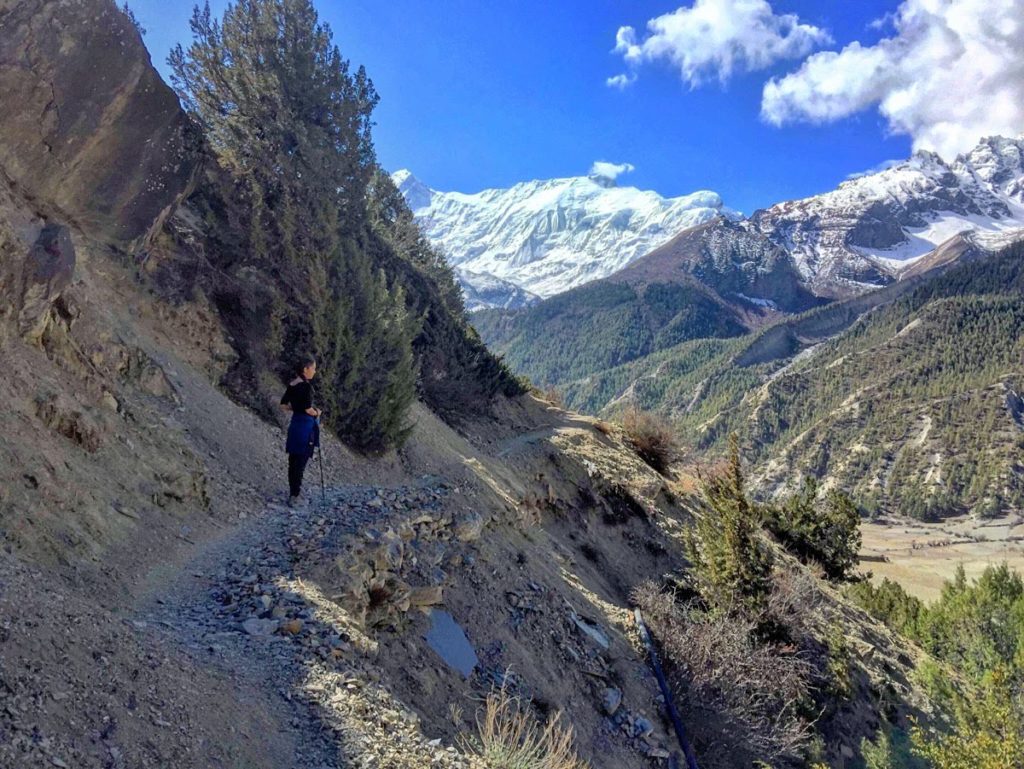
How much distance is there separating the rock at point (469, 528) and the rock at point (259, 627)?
3644 mm

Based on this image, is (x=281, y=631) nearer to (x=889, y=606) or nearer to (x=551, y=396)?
(x=551, y=396)

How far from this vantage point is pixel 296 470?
28.9ft

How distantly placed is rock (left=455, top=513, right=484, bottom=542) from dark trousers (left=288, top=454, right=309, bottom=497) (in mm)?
2305

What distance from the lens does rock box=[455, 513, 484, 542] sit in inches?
345

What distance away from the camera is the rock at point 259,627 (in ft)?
17.1

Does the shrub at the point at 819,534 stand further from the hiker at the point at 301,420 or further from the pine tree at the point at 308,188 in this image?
the hiker at the point at 301,420

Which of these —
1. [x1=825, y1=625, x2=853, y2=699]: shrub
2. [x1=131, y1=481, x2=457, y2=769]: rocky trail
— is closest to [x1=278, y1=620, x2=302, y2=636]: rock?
[x1=131, y1=481, x2=457, y2=769]: rocky trail

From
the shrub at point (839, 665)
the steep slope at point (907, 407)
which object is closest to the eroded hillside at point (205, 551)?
the shrub at point (839, 665)

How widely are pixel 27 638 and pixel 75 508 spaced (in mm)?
2778

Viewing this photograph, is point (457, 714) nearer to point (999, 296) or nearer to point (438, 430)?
point (438, 430)

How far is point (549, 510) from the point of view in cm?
1645

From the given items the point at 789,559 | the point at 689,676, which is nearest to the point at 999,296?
the point at 789,559

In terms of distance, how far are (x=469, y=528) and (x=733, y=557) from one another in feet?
21.8

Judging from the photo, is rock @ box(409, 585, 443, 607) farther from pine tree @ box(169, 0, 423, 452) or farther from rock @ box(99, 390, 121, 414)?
pine tree @ box(169, 0, 423, 452)
